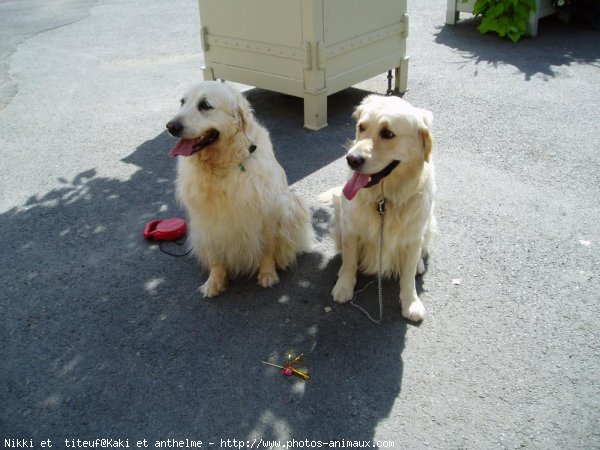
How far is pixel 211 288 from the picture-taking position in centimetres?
341

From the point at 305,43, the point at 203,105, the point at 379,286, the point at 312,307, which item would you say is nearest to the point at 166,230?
the point at 203,105

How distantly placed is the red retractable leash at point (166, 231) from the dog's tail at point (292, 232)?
0.98 metres

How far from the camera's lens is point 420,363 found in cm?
282

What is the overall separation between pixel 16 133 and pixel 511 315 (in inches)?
247

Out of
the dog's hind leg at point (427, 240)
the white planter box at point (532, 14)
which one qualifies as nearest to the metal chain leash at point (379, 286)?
the dog's hind leg at point (427, 240)

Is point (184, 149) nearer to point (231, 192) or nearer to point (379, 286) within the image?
point (231, 192)

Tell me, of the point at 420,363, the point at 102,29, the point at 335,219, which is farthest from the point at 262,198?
the point at 102,29

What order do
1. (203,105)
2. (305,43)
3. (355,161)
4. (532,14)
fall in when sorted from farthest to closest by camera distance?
(532,14) < (305,43) < (203,105) < (355,161)

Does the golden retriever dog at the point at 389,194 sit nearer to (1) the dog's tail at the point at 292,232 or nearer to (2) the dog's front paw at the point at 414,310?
(2) the dog's front paw at the point at 414,310

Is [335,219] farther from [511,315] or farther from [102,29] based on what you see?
[102,29]

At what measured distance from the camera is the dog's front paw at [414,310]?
10.1 feet

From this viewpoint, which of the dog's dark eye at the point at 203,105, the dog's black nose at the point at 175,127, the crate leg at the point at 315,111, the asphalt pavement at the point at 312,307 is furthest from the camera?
the crate leg at the point at 315,111

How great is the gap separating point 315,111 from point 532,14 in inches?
208

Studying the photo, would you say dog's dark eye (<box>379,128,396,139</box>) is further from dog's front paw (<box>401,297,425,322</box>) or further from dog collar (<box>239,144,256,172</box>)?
dog's front paw (<box>401,297,425,322</box>)
